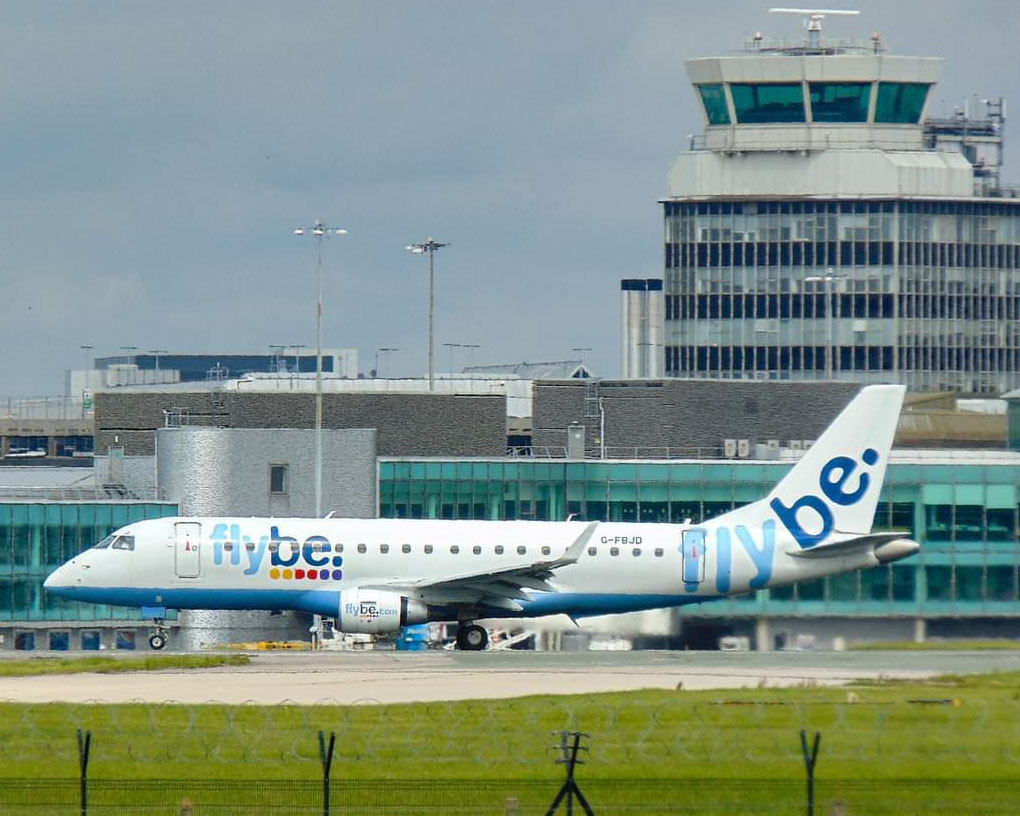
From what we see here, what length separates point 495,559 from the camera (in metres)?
A: 57.7

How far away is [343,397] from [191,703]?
241ft

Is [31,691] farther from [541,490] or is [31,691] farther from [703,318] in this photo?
[703,318]

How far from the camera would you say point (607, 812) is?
27984 mm

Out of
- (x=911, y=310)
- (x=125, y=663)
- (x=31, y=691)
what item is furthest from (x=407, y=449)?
(x=911, y=310)

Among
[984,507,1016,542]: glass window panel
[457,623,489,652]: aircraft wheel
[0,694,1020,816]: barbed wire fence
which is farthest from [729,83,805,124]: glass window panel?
[0,694,1020,816]: barbed wire fence

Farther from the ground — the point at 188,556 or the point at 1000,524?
the point at 1000,524

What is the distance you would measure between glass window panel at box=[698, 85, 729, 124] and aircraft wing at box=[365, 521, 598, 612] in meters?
133

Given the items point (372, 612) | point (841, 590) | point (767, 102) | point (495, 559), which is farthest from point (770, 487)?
point (767, 102)

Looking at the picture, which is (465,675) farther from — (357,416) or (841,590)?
(357,416)

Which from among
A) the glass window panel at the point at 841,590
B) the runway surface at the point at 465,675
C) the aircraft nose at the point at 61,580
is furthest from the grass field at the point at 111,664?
the glass window panel at the point at 841,590

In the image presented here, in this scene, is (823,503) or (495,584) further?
(823,503)

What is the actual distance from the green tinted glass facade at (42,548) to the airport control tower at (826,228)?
11179 cm

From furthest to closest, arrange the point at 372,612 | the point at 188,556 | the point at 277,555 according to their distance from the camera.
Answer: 1. the point at 188,556
2. the point at 277,555
3. the point at 372,612

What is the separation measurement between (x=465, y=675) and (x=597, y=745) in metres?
12.9
